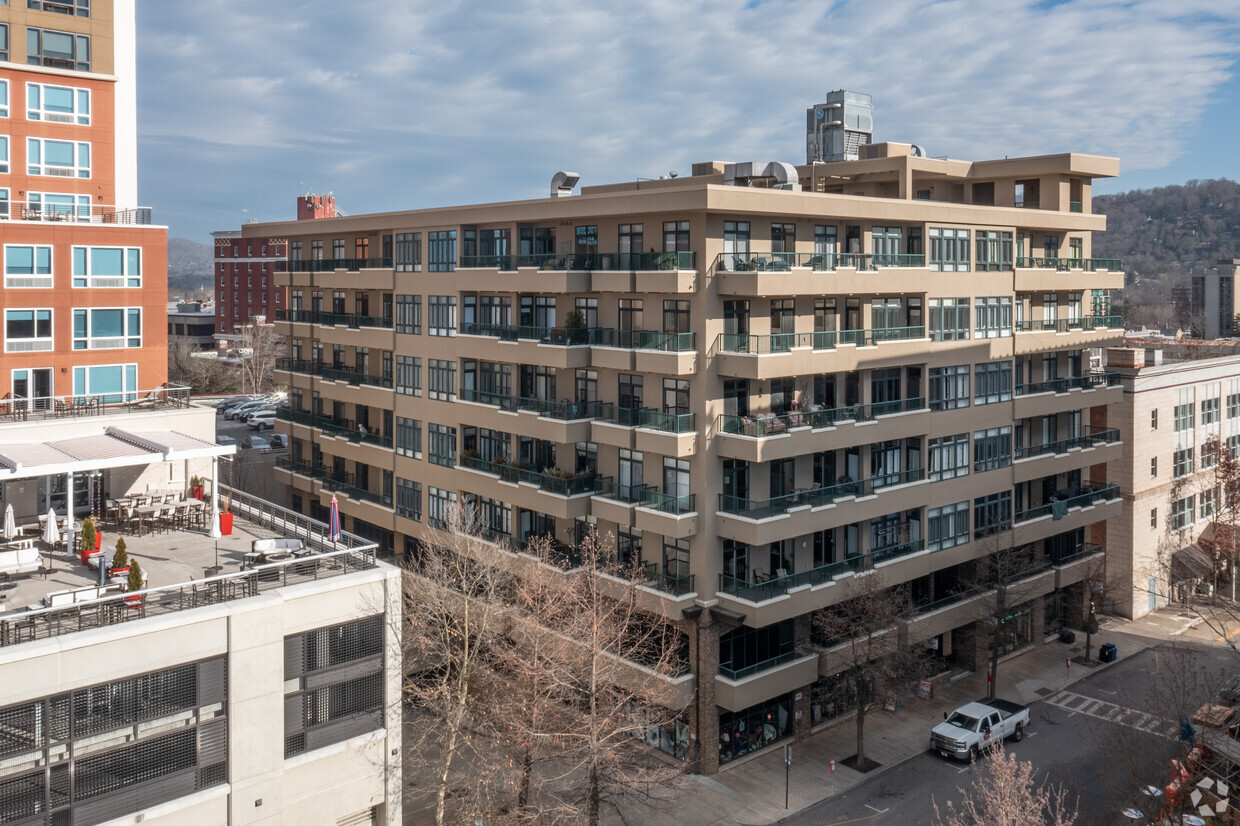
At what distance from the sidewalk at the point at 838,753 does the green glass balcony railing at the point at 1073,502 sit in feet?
23.2

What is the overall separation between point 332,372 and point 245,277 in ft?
367

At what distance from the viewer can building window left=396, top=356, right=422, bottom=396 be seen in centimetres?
5012

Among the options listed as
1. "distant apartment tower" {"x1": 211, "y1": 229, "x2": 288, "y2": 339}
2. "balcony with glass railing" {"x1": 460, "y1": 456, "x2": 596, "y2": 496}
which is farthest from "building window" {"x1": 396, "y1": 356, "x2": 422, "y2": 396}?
"distant apartment tower" {"x1": 211, "y1": 229, "x2": 288, "y2": 339}

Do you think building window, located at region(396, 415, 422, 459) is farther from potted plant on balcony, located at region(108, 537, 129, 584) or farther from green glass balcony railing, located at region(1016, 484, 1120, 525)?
green glass balcony railing, located at region(1016, 484, 1120, 525)

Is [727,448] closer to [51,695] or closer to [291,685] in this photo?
[291,685]

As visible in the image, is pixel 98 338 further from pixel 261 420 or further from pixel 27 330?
pixel 261 420

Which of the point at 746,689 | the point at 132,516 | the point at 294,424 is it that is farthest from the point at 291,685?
the point at 294,424

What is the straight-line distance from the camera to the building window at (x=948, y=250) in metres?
45.2

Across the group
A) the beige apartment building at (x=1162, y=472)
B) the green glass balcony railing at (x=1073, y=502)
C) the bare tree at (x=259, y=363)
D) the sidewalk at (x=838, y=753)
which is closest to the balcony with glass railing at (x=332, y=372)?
the sidewalk at (x=838, y=753)

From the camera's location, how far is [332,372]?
56.2 meters

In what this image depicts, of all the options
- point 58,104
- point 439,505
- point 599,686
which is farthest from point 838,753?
point 58,104

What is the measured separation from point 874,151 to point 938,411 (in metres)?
13.8

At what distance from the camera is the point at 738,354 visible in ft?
123

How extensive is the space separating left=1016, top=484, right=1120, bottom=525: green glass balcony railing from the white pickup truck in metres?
12.1
